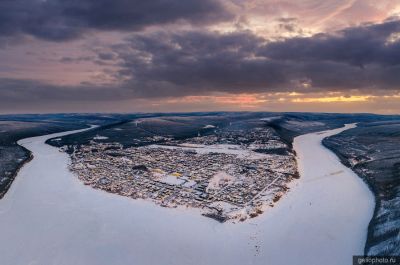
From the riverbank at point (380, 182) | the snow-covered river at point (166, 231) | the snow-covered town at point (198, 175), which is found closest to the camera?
the snow-covered river at point (166, 231)

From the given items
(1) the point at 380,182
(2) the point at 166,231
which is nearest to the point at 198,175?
(2) the point at 166,231

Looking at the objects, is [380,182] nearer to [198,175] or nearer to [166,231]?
[198,175]

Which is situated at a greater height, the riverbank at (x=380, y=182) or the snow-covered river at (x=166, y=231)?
the riverbank at (x=380, y=182)

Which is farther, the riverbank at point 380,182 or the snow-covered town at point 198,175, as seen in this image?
the snow-covered town at point 198,175

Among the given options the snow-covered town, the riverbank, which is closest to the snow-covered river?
the riverbank

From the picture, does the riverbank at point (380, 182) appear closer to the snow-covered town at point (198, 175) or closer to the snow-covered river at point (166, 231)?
the snow-covered river at point (166, 231)

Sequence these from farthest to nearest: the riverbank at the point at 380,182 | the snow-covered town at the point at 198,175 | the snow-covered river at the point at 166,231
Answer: the snow-covered town at the point at 198,175
the riverbank at the point at 380,182
the snow-covered river at the point at 166,231

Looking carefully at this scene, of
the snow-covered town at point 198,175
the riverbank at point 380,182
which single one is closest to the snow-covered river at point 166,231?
the riverbank at point 380,182
